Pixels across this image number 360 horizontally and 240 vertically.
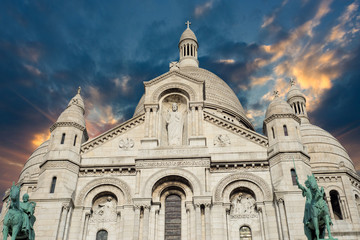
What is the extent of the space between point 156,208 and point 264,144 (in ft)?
29.1

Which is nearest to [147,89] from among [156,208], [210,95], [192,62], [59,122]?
[59,122]

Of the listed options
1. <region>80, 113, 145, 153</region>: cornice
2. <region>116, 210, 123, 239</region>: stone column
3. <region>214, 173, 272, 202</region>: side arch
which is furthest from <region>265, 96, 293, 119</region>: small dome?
<region>116, 210, 123, 239</region>: stone column

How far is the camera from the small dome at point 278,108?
29.1 metres

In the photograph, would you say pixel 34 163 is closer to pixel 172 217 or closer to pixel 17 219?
pixel 172 217

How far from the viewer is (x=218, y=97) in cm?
5122

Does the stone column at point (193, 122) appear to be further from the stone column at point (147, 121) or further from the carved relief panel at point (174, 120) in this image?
the stone column at point (147, 121)

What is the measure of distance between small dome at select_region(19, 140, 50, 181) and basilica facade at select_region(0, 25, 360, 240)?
12199 mm

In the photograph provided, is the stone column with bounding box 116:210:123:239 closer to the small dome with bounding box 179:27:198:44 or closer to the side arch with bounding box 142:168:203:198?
the side arch with bounding box 142:168:203:198

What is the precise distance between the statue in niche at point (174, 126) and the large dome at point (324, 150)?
1524 centimetres

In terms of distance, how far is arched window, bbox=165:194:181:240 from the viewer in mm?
26117

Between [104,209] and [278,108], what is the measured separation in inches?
563

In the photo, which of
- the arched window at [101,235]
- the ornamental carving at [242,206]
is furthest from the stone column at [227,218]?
the arched window at [101,235]

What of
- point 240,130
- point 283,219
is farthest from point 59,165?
point 283,219

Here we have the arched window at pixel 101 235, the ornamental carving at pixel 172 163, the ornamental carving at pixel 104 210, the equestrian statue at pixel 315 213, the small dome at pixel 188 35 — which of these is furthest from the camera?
the small dome at pixel 188 35
